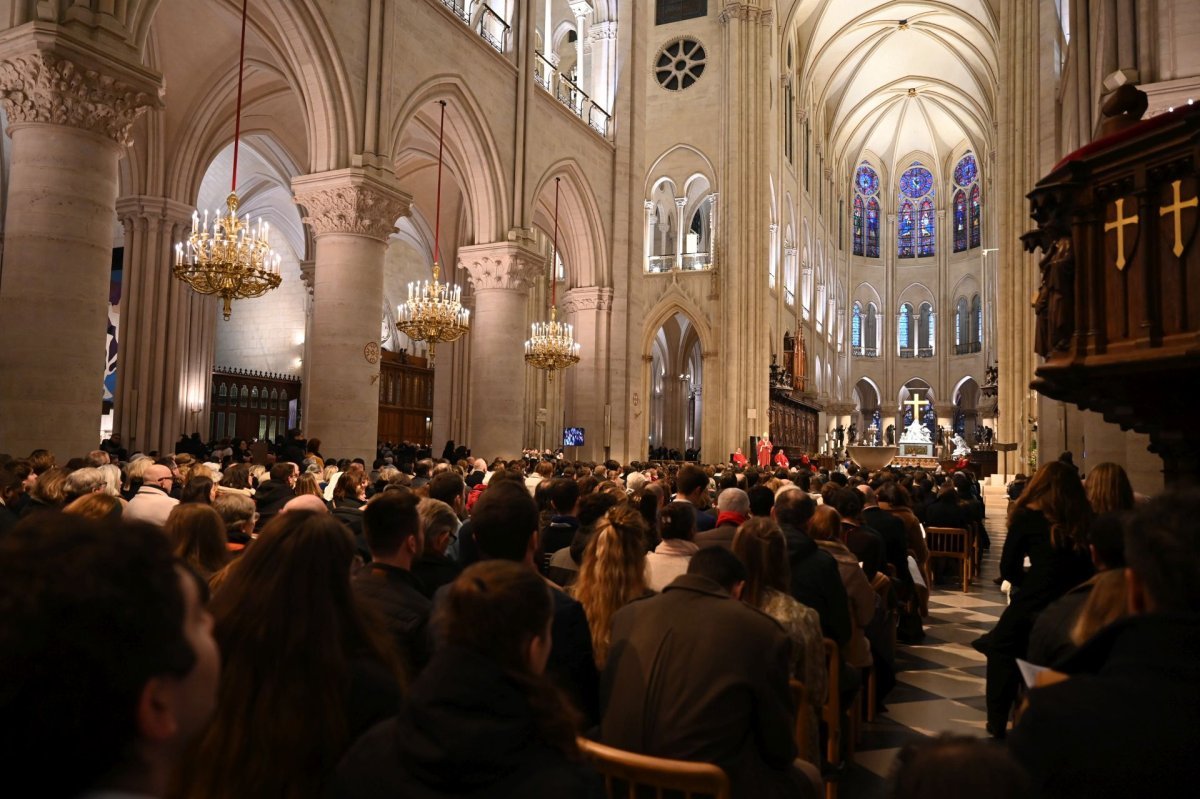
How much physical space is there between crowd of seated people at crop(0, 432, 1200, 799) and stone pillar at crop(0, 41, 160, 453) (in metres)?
4.58

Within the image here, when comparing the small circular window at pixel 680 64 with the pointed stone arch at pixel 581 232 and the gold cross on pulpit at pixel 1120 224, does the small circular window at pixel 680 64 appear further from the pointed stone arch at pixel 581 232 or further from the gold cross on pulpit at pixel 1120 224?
the gold cross on pulpit at pixel 1120 224

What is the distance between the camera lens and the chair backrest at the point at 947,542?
894cm

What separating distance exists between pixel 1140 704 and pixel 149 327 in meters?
17.8

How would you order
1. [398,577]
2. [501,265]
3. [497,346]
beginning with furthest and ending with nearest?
[497,346] < [501,265] < [398,577]

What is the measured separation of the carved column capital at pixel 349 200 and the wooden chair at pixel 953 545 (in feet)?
27.9

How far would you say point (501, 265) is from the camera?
1645cm

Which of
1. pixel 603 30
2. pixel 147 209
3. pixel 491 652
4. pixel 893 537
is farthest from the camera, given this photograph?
pixel 603 30

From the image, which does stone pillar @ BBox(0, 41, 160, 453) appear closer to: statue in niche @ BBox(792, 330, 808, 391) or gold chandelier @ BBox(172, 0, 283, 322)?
gold chandelier @ BBox(172, 0, 283, 322)

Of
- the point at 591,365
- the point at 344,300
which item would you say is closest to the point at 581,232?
the point at 591,365

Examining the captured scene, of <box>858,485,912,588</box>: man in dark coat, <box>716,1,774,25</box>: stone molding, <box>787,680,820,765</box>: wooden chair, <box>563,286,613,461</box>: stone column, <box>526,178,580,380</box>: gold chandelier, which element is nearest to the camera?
<box>787,680,820,765</box>: wooden chair

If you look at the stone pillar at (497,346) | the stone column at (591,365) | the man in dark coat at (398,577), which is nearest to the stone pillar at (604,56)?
the stone column at (591,365)

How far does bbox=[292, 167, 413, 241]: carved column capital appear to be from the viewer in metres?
12.3

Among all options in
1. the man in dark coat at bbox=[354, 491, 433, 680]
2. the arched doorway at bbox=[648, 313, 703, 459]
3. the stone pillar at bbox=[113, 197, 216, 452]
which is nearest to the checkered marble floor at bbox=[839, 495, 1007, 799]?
the man in dark coat at bbox=[354, 491, 433, 680]

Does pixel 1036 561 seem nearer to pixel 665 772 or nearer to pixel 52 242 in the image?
pixel 665 772
